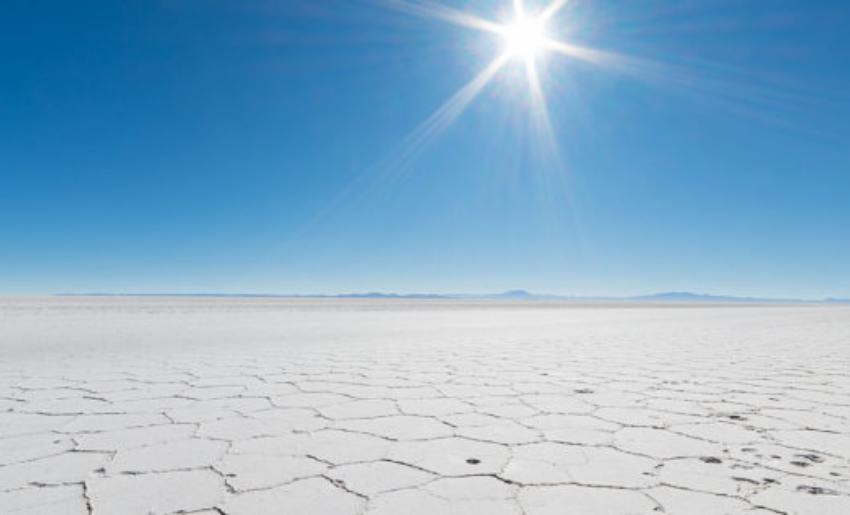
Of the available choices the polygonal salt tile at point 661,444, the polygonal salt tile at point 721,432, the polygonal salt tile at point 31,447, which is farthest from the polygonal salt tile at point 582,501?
the polygonal salt tile at point 31,447

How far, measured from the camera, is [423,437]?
191 centimetres

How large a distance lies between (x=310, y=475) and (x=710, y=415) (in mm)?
1750

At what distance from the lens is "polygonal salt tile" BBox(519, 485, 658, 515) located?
1.26 meters

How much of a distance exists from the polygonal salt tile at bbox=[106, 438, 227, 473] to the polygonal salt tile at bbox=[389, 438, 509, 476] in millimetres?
597

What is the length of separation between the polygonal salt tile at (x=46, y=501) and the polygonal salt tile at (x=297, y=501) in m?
0.37

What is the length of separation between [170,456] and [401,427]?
2.70ft

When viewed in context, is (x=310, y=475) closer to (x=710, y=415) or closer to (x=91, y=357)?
(x=710, y=415)

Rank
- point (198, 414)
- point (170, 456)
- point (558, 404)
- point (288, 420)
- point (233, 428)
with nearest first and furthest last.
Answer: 1. point (170, 456)
2. point (233, 428)
3. point (288, 420)
4. point (198, 414)
5. point (558, 404)

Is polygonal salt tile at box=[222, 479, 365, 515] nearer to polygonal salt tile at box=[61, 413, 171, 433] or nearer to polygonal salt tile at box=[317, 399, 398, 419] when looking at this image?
polygonal salt tile at box=[317, 399, 398, 419]

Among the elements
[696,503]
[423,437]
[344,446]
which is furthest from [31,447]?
[696,503]

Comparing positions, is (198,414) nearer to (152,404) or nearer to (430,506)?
(152,404)

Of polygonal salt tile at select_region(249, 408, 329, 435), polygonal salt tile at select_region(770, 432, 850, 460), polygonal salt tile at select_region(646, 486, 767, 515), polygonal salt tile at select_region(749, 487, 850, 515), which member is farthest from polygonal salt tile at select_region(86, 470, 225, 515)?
polygonal salt tile at select_region(770, 432, 850, 460)

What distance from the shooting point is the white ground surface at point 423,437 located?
1344mm

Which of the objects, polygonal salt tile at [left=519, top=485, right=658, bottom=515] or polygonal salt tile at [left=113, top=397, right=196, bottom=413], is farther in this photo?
polygonal salt tile at [left=113, top=397, right=196, bottom=413]
